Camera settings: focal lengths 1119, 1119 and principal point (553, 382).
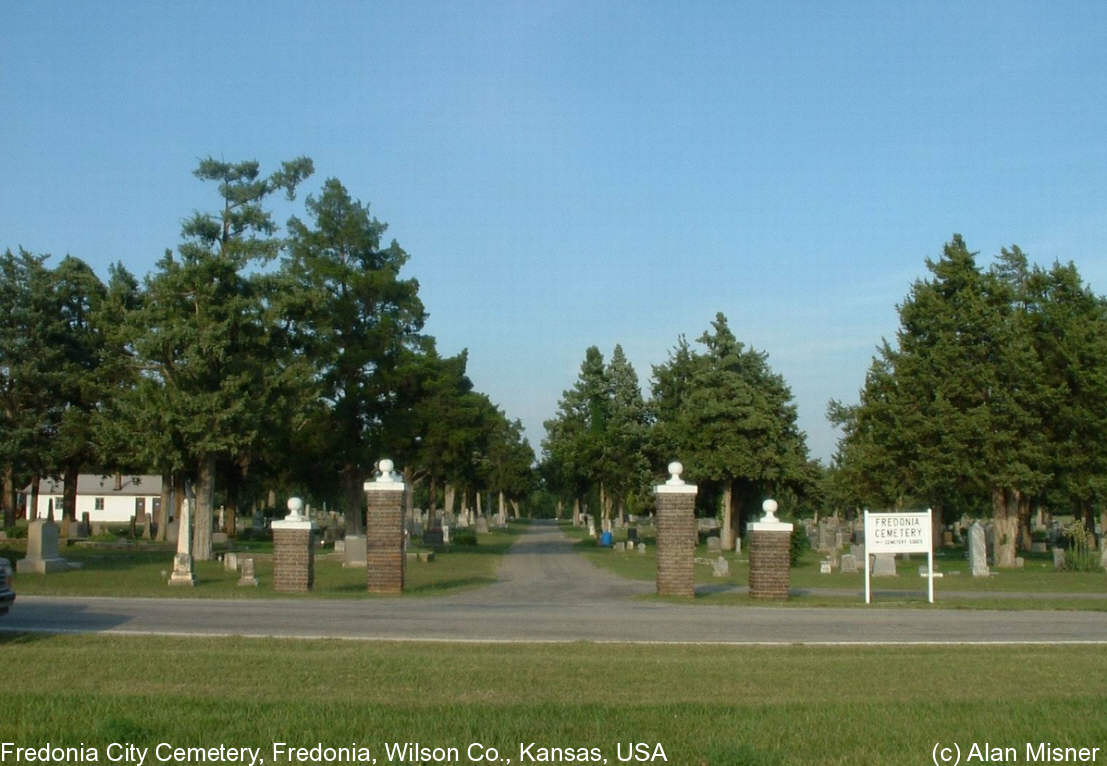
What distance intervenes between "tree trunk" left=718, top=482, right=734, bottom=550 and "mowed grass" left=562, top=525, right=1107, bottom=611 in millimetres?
12020

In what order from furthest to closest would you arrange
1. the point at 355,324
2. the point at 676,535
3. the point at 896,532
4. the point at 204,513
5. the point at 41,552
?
the point at 355,324, the point at 204,513, the point at 41,552, the point at 896,532, the point at 676,535

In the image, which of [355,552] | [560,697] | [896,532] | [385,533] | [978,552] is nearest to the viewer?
[560,697]

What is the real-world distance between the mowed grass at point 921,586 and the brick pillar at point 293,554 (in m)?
8.00

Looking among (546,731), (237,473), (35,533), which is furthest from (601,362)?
(546,731)

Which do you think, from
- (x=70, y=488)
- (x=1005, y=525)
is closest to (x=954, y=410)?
(x=1005, y=525)

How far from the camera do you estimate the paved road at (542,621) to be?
14797 mm

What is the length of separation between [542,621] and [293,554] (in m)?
8.04

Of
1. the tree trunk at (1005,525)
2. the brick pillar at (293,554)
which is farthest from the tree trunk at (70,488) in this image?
the tree trunk at (1005,525)

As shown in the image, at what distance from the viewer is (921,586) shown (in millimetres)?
29719

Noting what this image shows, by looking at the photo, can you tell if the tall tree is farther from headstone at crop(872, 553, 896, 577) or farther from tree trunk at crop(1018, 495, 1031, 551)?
tree trunk at crop(1018, 495, 1031, 551)

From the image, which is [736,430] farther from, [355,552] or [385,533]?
[385,533]

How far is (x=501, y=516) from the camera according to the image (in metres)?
106

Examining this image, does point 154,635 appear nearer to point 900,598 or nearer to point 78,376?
point 900,598

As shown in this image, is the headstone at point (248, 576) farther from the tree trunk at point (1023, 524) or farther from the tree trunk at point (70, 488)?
the tree trunk at point (1023, 524)
